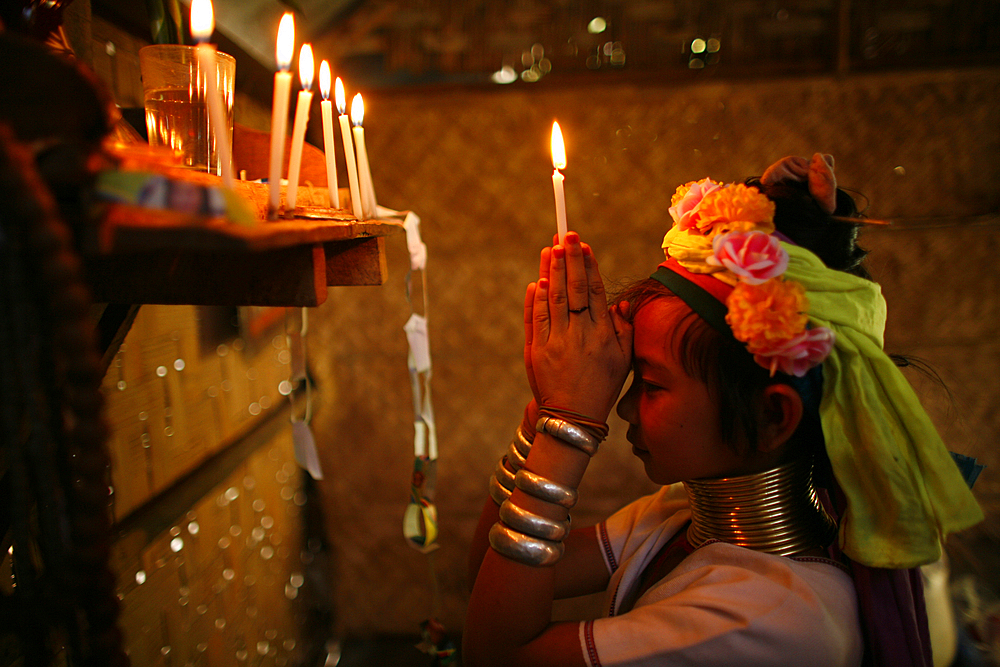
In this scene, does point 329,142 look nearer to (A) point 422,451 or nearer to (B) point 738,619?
(A) point 422,451

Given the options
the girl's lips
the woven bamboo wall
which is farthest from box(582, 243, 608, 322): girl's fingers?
the woven bamboo wall

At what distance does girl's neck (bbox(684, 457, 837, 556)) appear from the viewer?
3.15 ft

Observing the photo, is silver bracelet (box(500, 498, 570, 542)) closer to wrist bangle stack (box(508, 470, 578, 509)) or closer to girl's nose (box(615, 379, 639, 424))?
wrist bangle stack (box(508, 470, 578, 509))

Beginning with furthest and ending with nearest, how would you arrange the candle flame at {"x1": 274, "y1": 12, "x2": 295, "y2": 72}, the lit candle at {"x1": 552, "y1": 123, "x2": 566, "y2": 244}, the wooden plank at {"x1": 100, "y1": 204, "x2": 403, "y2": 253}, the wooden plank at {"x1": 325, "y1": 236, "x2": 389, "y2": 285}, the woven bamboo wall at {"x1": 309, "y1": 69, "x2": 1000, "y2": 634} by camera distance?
the woven bamboo wall at {"x1": 309, "y1": 69, "x2": 1000, "y2": 634}, the wooden plank at {"x1": 325, "y1": 236, "x2": 389, "y2": 285}, the lit candle at {"x1": 552, "y1": 123, "x2": 566, "y2": 244}, the candle flame at {"x1": 274, "y1": 12, "x2": 295, "y2": 72}, the wooden plank at {"x1": 100, "y1": 204, "x2": 403, "y2": 253}

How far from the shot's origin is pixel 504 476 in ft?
3.69

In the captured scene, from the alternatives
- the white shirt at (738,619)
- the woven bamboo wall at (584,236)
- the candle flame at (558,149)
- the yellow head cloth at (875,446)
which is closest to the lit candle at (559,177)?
the candle flame at (558,149)

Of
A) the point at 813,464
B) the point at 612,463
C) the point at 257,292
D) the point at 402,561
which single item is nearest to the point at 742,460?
the point at 813,464

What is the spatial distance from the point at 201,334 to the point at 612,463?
1.49 meters

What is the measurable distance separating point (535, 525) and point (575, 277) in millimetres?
402

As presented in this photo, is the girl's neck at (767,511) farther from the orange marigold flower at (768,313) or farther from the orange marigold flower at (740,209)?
the orange marigold flower at (740,209)

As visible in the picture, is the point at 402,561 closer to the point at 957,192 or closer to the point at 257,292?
the point at 257,292

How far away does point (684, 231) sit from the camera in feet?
3.36

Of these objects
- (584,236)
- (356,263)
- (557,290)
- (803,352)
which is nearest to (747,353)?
(803,352)

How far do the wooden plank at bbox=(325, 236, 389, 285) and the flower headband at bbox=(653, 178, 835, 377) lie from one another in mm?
494
